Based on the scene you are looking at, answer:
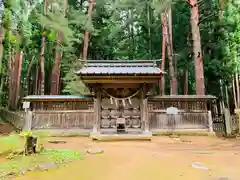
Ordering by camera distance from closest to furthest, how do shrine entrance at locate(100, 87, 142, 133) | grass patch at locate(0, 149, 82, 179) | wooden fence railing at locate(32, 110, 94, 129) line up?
grass patch at locate(0, 149, 82, 179) → shrine entrance at locate(100, 87, 142, 133) → wooden fence railing at locate(32, 110, 94, 129)

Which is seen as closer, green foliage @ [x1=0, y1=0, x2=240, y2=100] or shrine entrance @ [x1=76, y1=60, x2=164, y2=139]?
shrine entrance @ [x1=76, y1=60, x2=164, y2=139]

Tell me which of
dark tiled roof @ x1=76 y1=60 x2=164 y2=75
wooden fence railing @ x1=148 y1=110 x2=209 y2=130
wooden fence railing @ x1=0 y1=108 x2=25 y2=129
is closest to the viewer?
dark tiled roof @ x1=76 y1=60 x2=164 y2=75

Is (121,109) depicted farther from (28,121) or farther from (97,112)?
(28,121)

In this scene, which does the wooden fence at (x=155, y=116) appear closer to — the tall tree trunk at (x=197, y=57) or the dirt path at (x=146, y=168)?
the tall tree trunk at (x=197, y=57)

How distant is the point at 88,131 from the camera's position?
10.6 meters

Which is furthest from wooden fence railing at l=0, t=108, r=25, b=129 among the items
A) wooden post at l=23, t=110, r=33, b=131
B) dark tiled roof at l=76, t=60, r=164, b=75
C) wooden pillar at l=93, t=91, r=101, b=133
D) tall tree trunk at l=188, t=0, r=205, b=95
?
tall tree trunk at l=188, t=0, r=205, b=95

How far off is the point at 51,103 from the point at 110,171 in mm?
7420

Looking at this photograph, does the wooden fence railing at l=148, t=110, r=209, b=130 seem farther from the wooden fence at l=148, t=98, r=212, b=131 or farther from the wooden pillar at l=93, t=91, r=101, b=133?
the wooden pillar at l=93, t=91, r=101, b=133

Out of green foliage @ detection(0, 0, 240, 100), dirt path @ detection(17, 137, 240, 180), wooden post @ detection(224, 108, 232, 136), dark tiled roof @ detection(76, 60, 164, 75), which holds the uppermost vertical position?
green foliage @ detection(0, 0, 240, 100)

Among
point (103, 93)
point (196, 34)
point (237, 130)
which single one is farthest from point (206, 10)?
point (103, 93)

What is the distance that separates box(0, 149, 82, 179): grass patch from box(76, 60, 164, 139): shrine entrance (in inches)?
167

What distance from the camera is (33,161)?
479 centimetres

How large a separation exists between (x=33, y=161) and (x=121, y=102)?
6.30 metres

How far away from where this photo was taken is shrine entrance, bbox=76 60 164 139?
1005 centimetres
